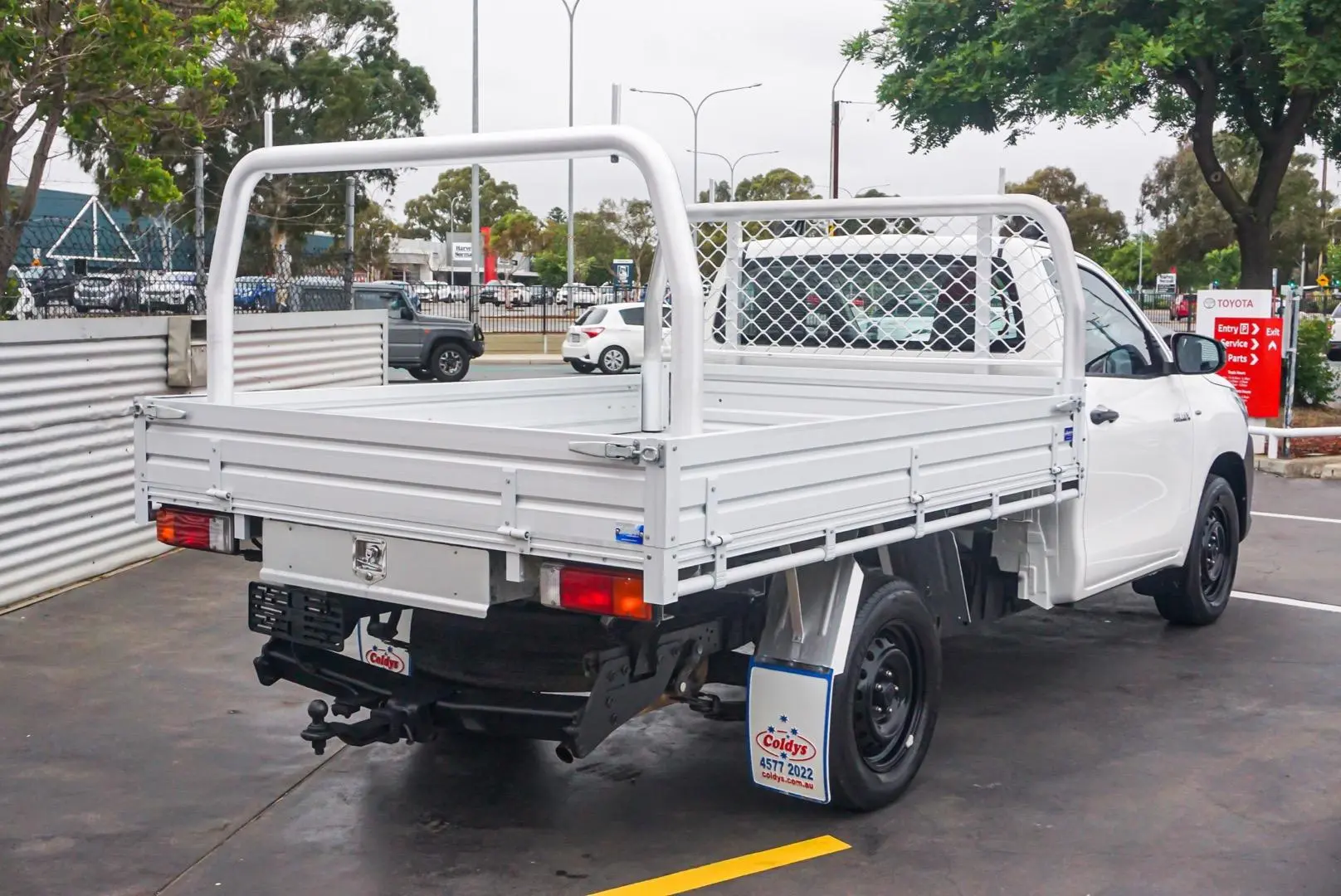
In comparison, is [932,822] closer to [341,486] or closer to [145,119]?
[341,486]

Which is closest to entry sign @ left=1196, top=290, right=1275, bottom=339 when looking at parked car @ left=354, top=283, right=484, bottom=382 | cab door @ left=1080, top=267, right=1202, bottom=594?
cab door @ left=1080, top=267, right=1202, bottom=594

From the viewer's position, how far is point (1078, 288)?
5.80m

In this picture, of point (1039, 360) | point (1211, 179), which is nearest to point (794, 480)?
point (1039, 360)

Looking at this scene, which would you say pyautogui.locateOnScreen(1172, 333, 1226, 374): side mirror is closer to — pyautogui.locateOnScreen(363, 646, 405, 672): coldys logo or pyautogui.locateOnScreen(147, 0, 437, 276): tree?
pyautogui.locateOnScreen(363, 646, 405, 672): coldys logo

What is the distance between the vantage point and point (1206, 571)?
7.61 meters

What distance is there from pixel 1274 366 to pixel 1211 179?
6.02 meters

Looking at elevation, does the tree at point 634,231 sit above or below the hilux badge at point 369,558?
above

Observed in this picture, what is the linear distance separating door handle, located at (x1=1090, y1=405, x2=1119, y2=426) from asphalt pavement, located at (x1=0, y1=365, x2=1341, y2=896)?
1260mm

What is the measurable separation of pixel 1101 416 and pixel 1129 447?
44 centimetres

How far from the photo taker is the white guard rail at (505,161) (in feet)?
12.8

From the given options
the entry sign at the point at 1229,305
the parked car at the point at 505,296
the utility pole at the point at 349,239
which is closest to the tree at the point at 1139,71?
the entry sign at the point at 1229,305

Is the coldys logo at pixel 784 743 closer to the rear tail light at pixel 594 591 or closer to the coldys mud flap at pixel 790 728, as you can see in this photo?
the coldys mud flap at pixel 790 728

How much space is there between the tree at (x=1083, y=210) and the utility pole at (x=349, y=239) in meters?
64.7

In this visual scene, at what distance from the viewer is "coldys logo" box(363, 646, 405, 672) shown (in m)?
4.71
